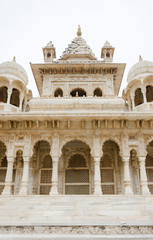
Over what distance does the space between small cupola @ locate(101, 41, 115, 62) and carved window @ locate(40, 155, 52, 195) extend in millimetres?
7952

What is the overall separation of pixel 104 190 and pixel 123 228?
442cm

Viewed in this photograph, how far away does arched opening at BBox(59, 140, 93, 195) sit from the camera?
11.6 metres

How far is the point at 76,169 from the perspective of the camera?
39.0 feet

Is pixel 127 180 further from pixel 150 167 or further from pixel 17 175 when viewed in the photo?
pixel 17 175

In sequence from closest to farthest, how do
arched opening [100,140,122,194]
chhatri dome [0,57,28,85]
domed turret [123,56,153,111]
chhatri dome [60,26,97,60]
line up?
arched opening [100,140,122,194]
domed turret [123,56,153,111]
chhatri dome [0,57,28,85]
chhatri dome [60,26,97,60]

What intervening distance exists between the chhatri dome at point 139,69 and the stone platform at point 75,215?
7.29 meters

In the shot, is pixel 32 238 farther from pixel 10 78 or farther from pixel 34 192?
pixel 10 78

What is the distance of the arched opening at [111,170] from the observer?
1149 centimetres

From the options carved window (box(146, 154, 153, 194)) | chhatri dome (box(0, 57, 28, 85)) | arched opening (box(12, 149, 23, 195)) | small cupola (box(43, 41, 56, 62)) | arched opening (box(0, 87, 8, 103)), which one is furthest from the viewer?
small cupola (box(43, 41, 56, 62))

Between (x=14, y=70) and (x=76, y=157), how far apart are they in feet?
20.9

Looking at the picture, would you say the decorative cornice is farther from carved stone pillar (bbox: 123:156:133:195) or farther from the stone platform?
carved stone pillar (bbox: 123:156:133:195)

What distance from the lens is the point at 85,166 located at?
11977 millimetres

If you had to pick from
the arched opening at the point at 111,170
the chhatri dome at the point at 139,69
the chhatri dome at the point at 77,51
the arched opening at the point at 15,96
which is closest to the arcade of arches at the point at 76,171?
the arched opening at the point at 111,170

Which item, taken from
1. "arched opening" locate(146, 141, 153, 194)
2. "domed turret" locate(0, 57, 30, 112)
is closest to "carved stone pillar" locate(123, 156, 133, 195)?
"arched opening" locate(146, 141, 153, 194)
